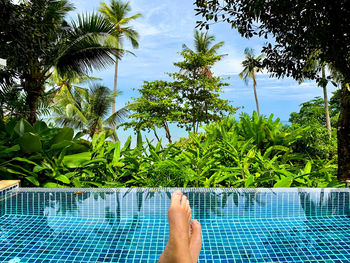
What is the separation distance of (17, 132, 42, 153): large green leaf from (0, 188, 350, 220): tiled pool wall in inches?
19.6

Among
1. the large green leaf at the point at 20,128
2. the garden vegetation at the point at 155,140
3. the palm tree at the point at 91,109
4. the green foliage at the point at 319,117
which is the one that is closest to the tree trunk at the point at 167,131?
A: the palm tree at the point at 91,109

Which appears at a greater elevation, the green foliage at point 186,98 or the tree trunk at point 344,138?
the green foliage at point 186,98

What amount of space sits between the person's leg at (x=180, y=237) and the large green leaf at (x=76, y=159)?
6.32 feet

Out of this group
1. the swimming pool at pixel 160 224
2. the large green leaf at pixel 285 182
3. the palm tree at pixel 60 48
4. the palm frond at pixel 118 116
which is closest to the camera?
the swimming pool at pixel 160 224

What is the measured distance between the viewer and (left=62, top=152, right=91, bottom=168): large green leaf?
3.14m

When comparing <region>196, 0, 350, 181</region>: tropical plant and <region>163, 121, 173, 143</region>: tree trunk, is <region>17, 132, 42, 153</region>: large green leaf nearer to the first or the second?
<region>196, 0, 350, 181</region>: tropical plant

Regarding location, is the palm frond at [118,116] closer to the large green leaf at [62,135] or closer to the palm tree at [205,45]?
the palm tree at [205,45]

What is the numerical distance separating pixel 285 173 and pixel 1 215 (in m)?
3.06

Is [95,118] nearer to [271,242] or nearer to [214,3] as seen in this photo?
[214,3]

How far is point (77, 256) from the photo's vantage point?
1.96 metres

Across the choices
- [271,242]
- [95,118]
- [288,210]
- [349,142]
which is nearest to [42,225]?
[271,242]

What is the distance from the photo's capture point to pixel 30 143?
2.96m

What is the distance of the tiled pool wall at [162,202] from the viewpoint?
2.64 m

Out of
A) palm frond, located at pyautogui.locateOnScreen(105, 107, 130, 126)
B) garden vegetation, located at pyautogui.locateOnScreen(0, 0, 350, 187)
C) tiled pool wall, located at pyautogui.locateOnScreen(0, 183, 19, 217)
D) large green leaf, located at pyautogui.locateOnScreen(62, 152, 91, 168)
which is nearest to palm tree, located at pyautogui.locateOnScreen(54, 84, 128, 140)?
palm frond, located at pyautogui.locateOnScreen(105, 107, 130, 126)
